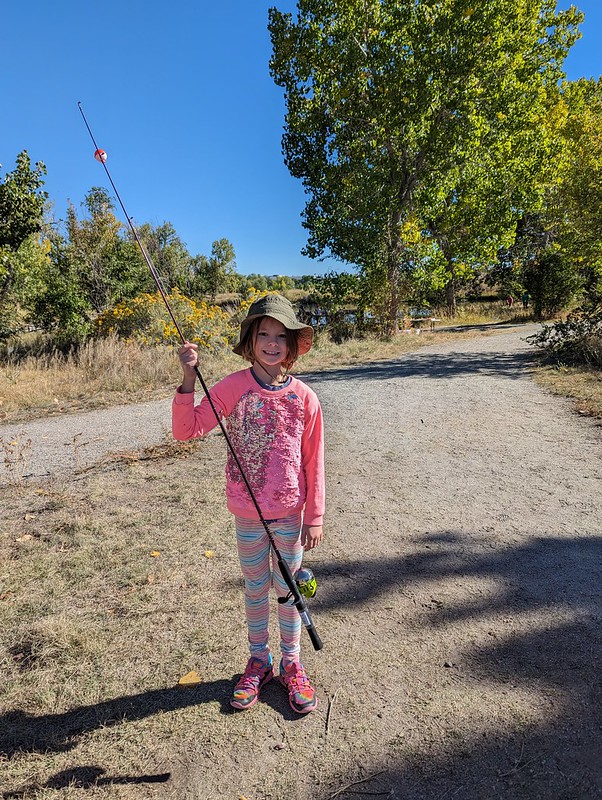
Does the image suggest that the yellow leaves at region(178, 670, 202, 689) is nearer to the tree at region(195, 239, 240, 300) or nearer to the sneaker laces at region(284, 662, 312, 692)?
the sneaker laces at region(284, 662, 312, 692)

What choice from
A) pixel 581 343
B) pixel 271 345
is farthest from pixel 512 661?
pixel 581 343

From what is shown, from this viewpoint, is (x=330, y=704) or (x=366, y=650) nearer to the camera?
(x=330, y=704)

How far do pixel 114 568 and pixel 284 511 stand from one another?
1.84 m

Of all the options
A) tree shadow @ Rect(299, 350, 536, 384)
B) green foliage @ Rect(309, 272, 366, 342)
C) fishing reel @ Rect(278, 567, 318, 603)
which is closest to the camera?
fishing reel @ Rect(278, 567, 318, 603)

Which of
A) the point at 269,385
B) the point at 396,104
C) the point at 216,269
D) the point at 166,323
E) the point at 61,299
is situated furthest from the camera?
the point at 216,269

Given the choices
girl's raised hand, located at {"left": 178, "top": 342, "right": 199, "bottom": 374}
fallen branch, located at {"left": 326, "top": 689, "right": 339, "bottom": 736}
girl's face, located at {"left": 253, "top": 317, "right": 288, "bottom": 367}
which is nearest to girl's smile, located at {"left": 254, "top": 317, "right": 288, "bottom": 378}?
girl's face, located at {"left": 253, "top": 317, "right": 288, "bottom": 367}

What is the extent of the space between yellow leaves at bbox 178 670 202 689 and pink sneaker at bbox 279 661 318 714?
0.41 meters

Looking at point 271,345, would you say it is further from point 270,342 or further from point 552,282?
point 552,282

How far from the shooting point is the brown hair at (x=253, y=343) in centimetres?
222

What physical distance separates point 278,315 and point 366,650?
5.95 feet

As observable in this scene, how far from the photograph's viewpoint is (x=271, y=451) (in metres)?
2.18

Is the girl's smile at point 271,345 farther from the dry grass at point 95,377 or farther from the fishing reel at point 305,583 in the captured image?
the dry grass at point 95,377

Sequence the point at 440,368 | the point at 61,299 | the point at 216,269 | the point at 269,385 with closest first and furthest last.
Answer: the point at 269,385 < the point at 440,368 < the point at 61,299 < the point at 216,269

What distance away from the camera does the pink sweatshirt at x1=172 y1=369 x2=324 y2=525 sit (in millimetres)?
2164
